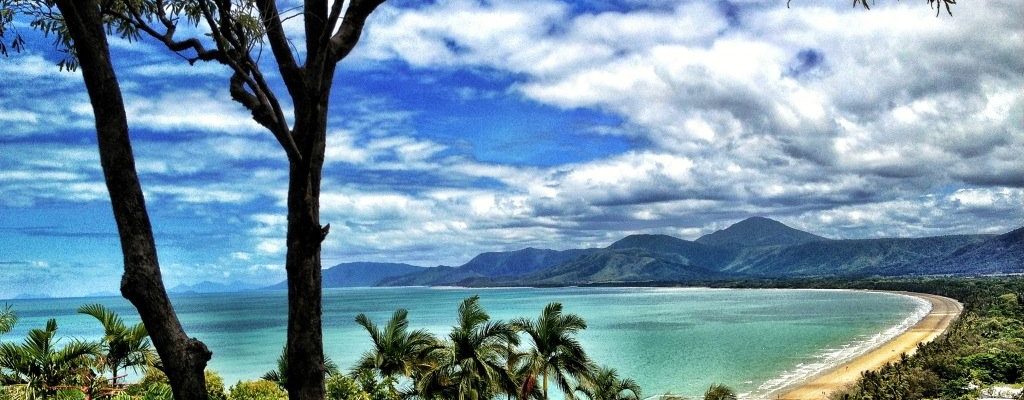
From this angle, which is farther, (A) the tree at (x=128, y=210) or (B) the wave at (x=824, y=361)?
(B) the wave at (x=824, y=361)

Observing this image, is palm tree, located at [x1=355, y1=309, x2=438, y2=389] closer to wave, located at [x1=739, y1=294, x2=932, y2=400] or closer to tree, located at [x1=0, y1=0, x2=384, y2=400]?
tree, located at [x1=0, y1=0, x2=384, y2=400]

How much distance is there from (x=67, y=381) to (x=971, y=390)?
3803cm

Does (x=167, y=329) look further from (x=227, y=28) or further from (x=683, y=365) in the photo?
(x=683, y=365)

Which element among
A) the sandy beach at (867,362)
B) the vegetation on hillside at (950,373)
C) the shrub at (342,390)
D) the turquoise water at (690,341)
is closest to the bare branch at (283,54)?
→ the shrub at (342,390)

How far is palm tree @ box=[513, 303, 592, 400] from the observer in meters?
17.9

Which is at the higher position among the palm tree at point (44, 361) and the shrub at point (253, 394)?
the palm tree at point (44, 361)

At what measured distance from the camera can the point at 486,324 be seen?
18.6 meters

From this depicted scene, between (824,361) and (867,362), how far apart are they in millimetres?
4076

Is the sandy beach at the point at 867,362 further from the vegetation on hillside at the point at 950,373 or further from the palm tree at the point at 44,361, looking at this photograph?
the palm tree at the point at 44,361

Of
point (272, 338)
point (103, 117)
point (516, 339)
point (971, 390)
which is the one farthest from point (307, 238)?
point (272, 338)

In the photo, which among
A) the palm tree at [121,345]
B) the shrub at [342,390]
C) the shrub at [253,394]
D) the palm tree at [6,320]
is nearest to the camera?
the palm tree at [6,320]

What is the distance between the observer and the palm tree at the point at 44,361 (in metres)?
11.3

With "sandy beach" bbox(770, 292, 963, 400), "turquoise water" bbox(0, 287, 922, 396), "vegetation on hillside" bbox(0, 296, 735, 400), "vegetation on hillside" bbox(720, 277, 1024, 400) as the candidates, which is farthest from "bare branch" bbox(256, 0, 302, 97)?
"sandy beach" bbox(770, 292, 963, 400)

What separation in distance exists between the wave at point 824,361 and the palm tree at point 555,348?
30.7m
